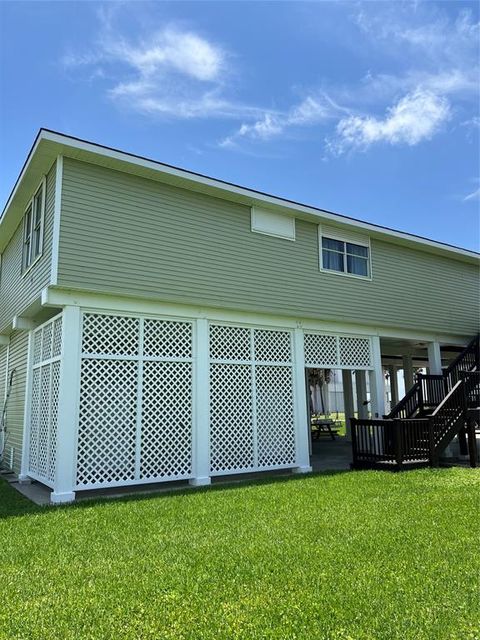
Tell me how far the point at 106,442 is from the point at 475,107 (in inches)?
409

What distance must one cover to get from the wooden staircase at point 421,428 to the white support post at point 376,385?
0.50m

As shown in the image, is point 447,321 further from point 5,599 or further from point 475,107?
point 5,599

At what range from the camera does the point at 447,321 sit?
12.5m

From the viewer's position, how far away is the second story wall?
7553mm

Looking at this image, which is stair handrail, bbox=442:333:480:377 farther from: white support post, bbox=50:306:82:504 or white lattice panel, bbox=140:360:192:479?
white support post, bbox=50:306:82:504

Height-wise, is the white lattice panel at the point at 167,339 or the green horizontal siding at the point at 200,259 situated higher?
the green horizontal siding at the point at 200,259

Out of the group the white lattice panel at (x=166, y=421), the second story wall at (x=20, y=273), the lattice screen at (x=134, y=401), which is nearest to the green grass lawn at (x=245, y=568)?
the lattice screen at (x=134, y=401)

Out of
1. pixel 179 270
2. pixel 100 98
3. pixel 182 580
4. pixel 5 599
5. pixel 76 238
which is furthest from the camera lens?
pixel 100 98

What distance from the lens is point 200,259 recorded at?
8492 mm

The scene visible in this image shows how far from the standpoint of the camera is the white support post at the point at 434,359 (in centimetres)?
1227

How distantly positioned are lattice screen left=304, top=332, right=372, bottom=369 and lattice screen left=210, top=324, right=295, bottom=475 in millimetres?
575

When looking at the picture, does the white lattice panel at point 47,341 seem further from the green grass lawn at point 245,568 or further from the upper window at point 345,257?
the upper window at point 345,257

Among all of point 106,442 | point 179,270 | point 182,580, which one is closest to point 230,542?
point 182,580

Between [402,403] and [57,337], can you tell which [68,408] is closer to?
[57,337]
